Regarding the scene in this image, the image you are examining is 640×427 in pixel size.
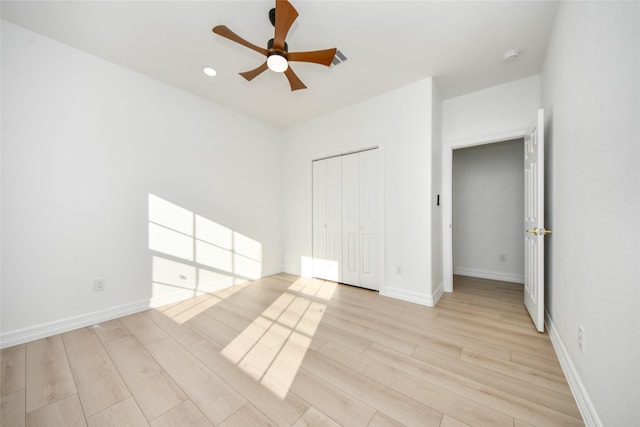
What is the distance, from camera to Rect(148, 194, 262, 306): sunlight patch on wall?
2.77 metres

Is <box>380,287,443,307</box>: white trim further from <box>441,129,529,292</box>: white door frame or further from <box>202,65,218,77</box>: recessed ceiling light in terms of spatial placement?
<box>202,65,218,77</box>: recessed ceiling light

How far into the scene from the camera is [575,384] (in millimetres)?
1379

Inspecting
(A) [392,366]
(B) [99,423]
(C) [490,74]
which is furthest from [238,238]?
(C) [490,74]

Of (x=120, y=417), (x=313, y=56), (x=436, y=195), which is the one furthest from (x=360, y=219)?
(x=120, y=417)

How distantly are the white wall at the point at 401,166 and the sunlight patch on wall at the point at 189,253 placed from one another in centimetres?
210

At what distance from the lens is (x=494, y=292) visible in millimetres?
3232

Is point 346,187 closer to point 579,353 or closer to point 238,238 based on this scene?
point 238,238

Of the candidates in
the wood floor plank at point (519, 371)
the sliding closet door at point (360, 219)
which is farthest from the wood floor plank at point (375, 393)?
the sliding closet door at point (360, 219)

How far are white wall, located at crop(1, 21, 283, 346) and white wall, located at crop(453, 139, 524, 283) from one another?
4.28m

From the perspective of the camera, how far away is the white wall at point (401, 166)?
280 centimetres

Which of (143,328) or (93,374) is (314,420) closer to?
(93,374)

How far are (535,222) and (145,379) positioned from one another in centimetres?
346

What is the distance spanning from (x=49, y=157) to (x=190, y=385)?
239 cm

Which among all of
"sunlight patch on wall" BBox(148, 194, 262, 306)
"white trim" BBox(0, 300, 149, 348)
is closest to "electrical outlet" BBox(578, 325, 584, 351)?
"sunlight patch on wall" BBox(148, 194, 262, 306)
